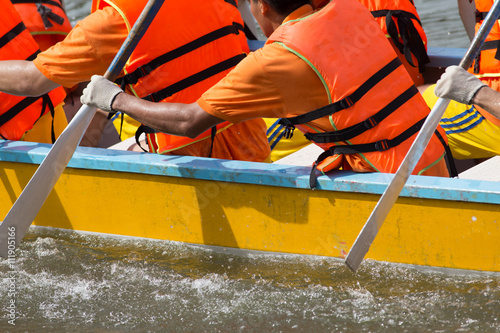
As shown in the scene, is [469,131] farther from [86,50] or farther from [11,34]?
[11,34]

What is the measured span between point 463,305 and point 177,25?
1557 millimetres

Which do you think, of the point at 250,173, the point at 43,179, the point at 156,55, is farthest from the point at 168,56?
the point at 43,179

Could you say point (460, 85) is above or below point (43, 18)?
below

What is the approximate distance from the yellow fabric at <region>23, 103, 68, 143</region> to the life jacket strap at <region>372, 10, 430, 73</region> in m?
1.69

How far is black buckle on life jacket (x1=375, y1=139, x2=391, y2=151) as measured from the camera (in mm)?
2588

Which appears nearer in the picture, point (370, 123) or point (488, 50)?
point (370, 123)

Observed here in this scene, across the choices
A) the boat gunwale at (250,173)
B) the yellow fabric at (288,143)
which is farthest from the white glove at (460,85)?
the yellow fabric at (288,143)

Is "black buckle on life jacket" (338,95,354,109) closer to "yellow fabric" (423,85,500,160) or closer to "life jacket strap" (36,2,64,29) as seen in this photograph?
"yellow fabric" (423,85,500,160)

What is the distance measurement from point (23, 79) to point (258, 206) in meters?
1.11

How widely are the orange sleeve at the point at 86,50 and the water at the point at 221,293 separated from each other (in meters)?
0.80

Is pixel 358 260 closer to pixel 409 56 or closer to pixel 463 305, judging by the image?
pixel 463 305

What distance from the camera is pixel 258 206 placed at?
2877 millimetres

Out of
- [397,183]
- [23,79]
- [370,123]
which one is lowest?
[397,183]

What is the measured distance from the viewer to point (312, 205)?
109 inches
